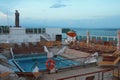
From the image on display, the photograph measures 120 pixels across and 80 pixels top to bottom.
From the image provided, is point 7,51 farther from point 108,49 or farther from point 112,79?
point 112,79

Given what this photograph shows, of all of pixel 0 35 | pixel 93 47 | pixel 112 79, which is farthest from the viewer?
pixel 0 35

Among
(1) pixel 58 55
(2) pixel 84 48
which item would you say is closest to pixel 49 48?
(1) pixel 58 55

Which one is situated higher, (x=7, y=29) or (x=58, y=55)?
(x=7, y=29)

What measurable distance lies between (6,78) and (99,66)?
4081 millimetres

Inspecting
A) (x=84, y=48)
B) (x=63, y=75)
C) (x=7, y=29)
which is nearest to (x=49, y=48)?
(x=84, y=48)

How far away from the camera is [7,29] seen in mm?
22875

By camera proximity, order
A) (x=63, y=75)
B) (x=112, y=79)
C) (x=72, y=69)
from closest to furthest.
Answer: (x=112, y=79)
(x=63, y=75)
(x=72, y=69)

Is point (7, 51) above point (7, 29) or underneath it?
underneath

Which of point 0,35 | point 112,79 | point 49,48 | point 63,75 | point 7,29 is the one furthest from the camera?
point 7,29

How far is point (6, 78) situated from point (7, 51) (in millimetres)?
8682

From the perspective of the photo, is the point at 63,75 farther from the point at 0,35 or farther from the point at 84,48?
the point at 0,35

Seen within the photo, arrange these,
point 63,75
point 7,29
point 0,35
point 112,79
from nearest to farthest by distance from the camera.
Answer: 1. point 112,79
2. point 63,75
3. point 0,35
4. point 7,29

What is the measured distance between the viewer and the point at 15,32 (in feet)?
71.3

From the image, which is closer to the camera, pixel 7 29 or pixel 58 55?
pixel 58 55
